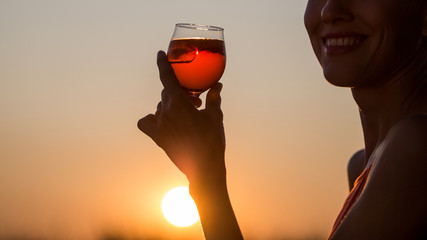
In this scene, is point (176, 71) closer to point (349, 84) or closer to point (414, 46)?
point (349, 84)

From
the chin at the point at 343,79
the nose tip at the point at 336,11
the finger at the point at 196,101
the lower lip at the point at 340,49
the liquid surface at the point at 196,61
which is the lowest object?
the chin at the point at 343,79

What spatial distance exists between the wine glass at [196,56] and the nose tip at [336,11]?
2.34ft

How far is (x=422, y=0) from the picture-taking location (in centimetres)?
277

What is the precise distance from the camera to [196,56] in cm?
332

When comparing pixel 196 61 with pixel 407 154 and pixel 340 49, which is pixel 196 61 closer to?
pixel 340 49

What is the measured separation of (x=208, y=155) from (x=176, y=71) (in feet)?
1.65

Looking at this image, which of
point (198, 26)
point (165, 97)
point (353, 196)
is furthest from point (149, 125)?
point (353, 196)

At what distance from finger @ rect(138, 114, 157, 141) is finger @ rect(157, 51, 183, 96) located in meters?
0.33

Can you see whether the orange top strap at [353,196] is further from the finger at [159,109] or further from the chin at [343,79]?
the finger at [159,109]

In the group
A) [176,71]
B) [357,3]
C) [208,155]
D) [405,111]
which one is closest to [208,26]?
[176,71]

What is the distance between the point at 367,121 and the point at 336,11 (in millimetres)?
595

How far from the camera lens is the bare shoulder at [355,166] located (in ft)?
13.8

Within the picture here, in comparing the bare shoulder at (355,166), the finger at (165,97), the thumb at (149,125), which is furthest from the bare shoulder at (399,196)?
the bare shoulder at (355,166)

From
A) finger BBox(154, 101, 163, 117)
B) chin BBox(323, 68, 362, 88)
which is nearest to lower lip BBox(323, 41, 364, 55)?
chin BBox(323, 68, 362, 88)
